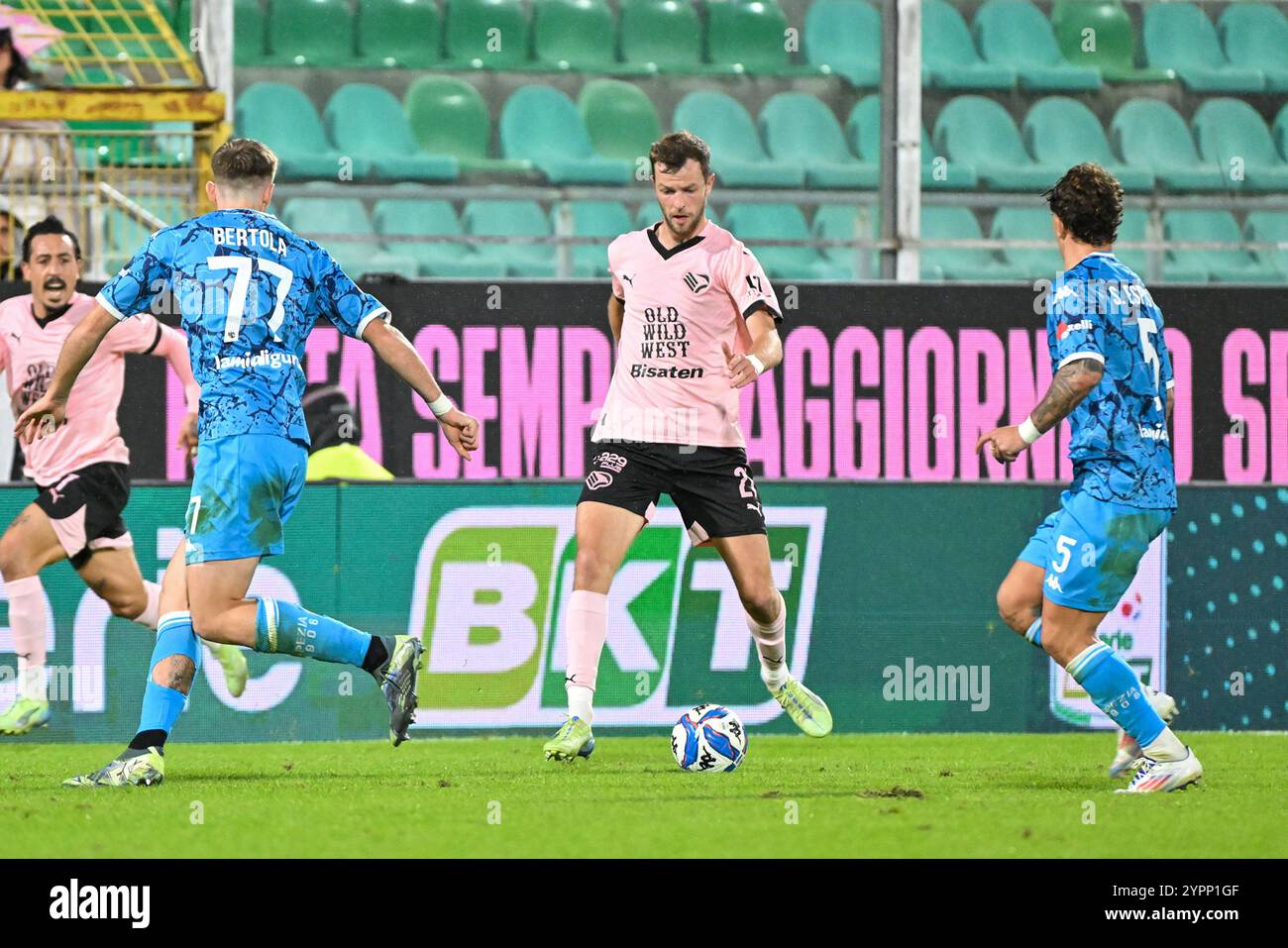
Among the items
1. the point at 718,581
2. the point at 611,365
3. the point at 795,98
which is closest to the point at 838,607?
the point at 718,581

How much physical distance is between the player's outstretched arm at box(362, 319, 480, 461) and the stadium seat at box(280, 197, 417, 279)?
24.8ft

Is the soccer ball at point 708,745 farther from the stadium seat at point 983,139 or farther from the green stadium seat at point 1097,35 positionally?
the green stadium seat at point 1097,35

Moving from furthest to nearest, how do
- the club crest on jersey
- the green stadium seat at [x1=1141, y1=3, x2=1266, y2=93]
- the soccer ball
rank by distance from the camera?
the green stadium seat at [x1=1141, y1=3, x2=1266, y2=93] < the club crest on jersey < the soccer ball

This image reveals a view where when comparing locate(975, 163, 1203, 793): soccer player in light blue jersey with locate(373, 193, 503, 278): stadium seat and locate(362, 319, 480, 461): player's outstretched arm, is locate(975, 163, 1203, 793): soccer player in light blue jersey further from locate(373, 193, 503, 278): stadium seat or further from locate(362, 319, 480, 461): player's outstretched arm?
locate(373, 193, 503, 278): stadium seat

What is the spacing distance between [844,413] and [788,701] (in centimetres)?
429

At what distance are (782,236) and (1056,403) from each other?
892 cm

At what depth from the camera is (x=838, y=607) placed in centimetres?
873

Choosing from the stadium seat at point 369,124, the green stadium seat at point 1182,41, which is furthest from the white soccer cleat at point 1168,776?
the green stadium seat at point 1182,41

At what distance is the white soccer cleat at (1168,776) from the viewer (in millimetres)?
6055

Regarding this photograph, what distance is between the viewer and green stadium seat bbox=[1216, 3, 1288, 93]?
56.4ft

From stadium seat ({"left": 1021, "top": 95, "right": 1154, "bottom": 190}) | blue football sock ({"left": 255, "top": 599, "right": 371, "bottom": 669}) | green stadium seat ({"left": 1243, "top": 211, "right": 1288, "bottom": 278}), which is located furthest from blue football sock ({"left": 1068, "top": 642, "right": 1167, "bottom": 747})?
stadium seat ({"left": 1021, "top": 95, "right": 1154, "bottom": 190})

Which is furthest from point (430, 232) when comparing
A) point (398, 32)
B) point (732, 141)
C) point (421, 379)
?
point (421, 379)

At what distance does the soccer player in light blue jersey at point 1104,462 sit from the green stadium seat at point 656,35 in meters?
10.6
